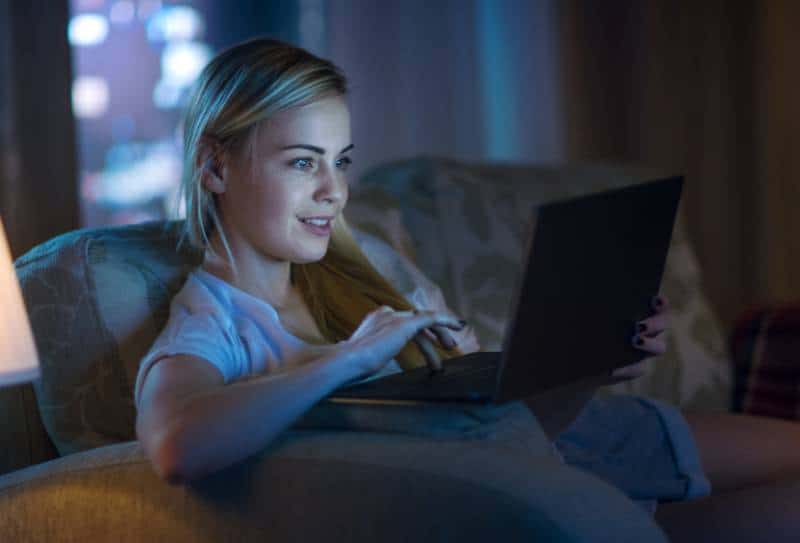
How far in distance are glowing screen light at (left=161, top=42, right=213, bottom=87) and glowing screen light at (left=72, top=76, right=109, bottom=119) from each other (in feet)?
0.55

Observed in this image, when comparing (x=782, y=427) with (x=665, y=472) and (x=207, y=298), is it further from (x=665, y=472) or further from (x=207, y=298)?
(x=207, y=298)

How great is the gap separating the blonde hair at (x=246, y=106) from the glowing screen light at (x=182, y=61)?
1.43 meters

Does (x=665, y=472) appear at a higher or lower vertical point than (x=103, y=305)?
lower

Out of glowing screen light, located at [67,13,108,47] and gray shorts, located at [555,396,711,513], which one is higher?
glowing screen light, located at [67,13,108,47]

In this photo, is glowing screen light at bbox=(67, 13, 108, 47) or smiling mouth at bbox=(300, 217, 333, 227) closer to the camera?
smiling mouth at bbox=(300, 217, 333, 227)

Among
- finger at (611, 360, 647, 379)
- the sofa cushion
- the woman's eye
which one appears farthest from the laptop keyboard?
the sofa cushion

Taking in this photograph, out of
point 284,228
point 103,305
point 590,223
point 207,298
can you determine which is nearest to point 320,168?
point 284,228

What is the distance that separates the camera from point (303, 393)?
1.00 meters

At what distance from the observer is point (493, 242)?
81.1 inches

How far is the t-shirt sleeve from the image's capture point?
113 centimetres

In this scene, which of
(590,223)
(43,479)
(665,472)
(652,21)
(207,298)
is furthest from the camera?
(652,21)

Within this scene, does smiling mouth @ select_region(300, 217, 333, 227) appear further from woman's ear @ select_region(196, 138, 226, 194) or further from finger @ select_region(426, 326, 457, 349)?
finger @ select_region(426, 326, 457, 349)

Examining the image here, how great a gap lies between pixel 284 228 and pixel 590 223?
433 millimetres

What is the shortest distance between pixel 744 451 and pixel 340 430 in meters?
0.77
